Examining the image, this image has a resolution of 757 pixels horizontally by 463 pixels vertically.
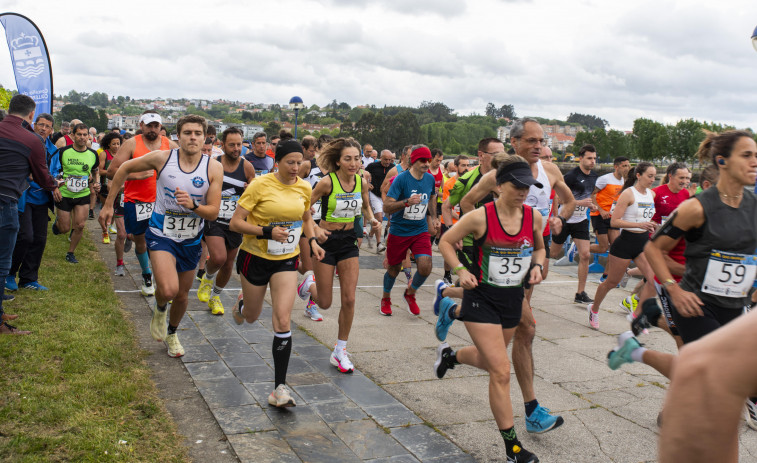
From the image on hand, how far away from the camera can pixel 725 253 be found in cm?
393

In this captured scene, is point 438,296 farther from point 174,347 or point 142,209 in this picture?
point 142,209

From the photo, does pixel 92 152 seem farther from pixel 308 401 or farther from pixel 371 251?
pixel 308 401

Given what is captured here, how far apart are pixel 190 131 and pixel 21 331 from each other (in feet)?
8.44

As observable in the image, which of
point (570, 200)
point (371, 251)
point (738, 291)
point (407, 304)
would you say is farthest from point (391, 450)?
point (371, 251)

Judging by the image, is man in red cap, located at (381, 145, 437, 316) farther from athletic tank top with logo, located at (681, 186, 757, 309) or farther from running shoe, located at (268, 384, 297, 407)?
athletic tank top with logo, located at (681, 186, 757, 309)

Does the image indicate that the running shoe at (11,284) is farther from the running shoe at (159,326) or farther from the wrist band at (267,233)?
the wrist band at (267,233)

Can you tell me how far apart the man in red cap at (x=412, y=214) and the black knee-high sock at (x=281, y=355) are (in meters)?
3.13

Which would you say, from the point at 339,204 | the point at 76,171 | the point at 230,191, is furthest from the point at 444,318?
the point at 76,171

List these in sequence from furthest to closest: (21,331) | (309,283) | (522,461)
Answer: (309,283) → (21,331) → (522,461)

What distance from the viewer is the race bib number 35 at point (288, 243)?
5.08 metres

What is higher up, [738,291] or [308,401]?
[738,291]

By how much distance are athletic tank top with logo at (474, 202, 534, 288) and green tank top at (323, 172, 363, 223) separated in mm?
2286

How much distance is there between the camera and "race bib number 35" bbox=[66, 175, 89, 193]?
31.9 feet

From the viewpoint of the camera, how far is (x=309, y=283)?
21.4 feet
